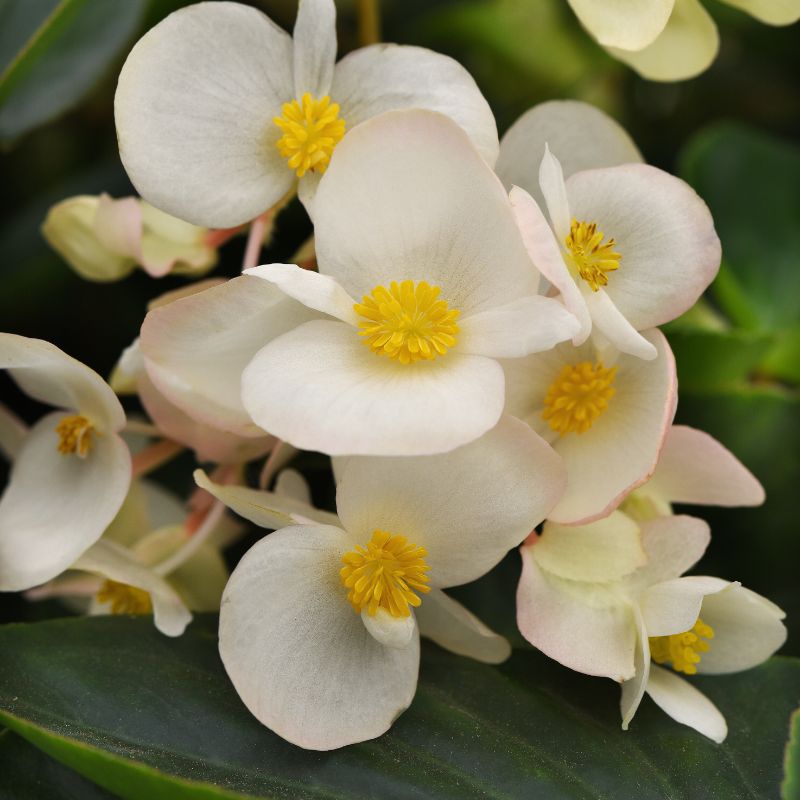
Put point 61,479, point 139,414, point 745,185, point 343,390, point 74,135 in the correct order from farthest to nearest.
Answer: point 74,135, point 745,185, point 139,414, point 61,479, point 343,390

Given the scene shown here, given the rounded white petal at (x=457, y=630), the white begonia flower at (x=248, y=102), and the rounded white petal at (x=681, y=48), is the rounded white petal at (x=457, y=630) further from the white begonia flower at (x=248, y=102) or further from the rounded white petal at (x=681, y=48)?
the rounded white petal at (x=681, y=48)

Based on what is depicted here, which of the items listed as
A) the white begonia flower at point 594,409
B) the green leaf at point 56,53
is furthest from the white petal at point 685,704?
the green leaf at point 56,53

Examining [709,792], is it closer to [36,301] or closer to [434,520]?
[434,520]

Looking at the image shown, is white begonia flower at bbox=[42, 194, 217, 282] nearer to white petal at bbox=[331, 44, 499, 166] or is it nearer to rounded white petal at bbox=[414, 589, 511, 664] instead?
white petal at bbox=[331, 44, 499, 166]

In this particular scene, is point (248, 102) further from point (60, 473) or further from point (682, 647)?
point (682, 647)

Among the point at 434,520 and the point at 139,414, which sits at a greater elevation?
the point at 434,520

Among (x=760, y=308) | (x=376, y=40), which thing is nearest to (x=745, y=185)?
(x=760, y=308)

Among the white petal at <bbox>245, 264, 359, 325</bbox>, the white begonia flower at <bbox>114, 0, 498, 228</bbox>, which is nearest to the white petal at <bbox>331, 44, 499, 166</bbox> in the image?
the white begonia flower at <bbox>114, 0, 498, 228</bbox>
